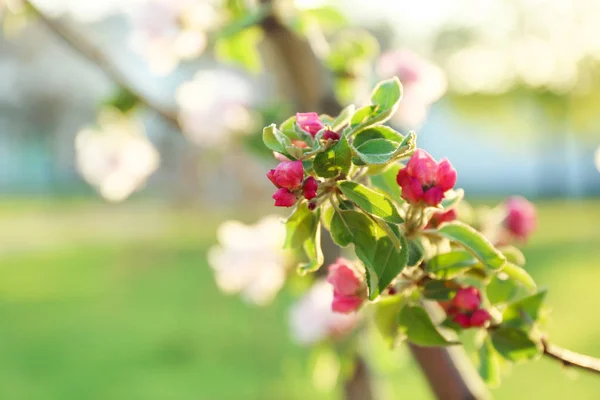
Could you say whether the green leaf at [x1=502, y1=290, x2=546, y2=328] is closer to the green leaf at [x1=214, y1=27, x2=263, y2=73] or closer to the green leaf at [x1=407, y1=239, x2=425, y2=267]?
the green leaf at [x1=407, y1=239, x2=425, y2=267]

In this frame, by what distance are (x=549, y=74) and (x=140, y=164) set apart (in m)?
9.32

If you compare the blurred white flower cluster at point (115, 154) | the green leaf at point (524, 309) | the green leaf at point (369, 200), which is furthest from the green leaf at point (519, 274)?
the blurred white flower cluster at point (115, 154)

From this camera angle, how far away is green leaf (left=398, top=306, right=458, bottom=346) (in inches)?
18.6

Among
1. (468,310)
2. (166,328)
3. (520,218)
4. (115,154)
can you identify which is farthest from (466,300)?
(166,328)

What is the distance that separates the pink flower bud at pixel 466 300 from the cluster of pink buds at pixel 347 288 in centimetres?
6

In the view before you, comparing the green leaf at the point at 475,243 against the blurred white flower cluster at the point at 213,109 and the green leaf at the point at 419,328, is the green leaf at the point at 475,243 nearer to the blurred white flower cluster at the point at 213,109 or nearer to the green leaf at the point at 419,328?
the green leaf at the point at 419,328

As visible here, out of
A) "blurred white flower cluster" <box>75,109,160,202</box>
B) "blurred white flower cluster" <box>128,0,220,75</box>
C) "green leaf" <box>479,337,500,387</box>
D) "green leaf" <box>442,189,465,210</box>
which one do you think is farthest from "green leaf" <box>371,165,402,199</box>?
"blurred white flower cluster" <box>75,109,160,202</box>

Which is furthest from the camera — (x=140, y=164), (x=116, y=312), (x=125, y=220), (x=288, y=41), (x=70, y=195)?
(x=70, y=195)

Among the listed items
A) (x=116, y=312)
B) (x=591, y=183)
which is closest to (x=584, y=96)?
(x=591, y=183)

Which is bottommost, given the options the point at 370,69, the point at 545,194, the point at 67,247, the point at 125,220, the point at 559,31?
the point at 545,194

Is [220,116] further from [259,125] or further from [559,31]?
[559,31]

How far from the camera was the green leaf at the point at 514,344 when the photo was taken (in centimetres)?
49

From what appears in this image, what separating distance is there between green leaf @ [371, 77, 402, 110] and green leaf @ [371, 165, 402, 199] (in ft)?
0.18

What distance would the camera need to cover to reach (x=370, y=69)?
101 cm
